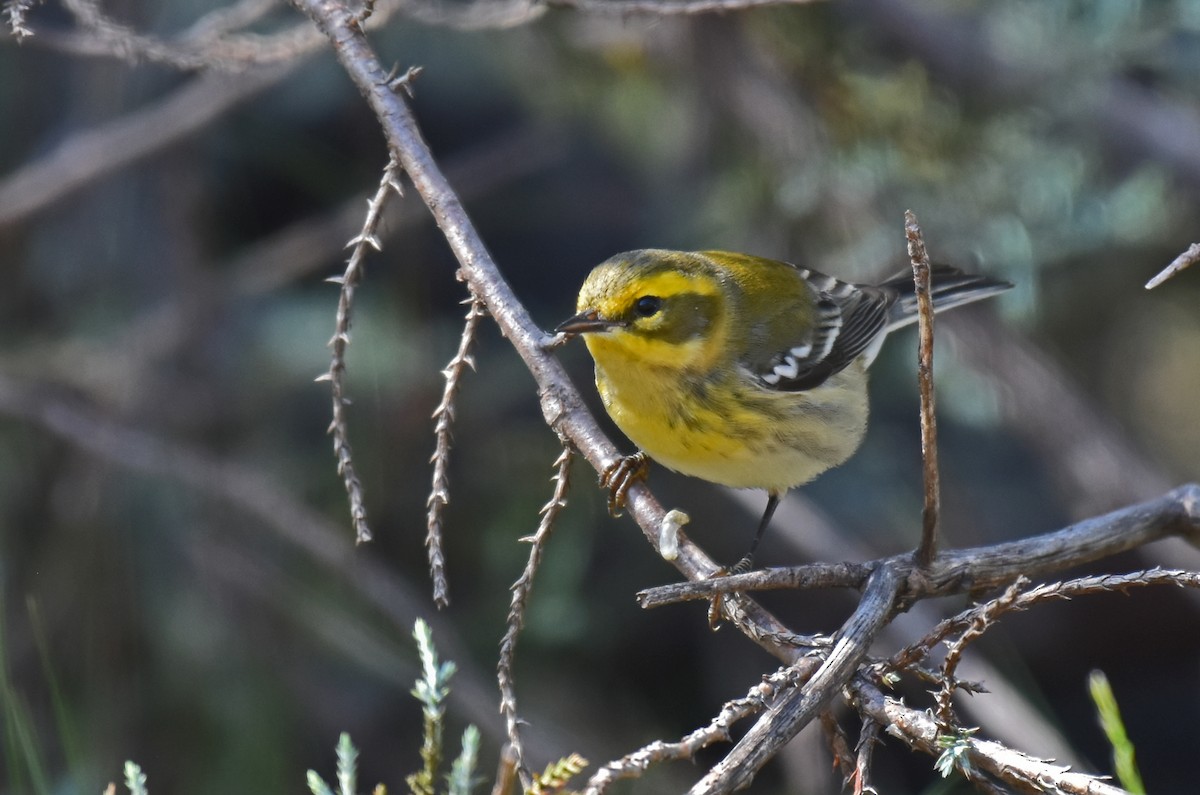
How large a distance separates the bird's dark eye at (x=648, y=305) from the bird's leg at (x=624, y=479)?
1.19 feet

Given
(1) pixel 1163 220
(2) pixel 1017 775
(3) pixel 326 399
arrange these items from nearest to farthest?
1. (2) pixel 1017 775
2. (1) pixel 1163 220
3. (3) pixel 326 399

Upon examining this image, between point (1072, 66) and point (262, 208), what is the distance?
11.7 ft

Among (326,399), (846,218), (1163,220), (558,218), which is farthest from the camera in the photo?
(558,218)

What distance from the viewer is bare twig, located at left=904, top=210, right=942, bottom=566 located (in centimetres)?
191

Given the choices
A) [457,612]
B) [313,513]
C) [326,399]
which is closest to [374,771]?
[457,612]

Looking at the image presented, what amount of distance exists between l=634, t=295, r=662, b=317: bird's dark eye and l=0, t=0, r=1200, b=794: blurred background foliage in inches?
66.6

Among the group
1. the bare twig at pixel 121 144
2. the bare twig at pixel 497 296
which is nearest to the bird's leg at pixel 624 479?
the bare twig at pixel 497 296

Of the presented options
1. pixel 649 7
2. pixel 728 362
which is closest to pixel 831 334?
pixel 728 362

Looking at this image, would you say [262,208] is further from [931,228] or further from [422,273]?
[931,228]

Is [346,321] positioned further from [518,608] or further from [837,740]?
Result: [837,740]

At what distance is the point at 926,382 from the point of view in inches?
79.4

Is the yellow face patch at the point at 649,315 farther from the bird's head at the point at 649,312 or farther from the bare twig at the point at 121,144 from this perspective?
the bare twig at the point at 121,144

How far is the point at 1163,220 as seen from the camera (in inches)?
187

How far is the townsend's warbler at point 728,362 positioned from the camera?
10.5ft
